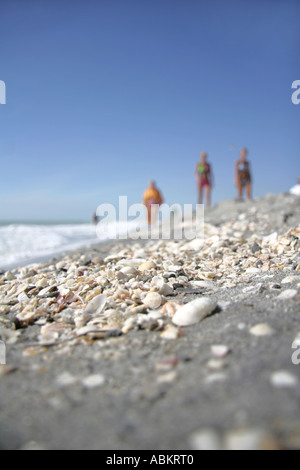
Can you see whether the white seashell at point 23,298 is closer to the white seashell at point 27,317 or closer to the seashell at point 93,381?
the white seashell at point 27,317

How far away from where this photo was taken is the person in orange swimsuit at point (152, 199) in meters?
Result: 10.3

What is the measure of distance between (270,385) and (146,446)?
0.49 m

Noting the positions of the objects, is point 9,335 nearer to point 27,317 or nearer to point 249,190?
point 27,317

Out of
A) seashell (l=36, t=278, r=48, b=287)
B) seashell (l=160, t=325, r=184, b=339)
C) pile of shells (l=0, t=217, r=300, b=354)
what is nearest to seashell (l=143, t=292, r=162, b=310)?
pile of shells (l=0, t=217, r=300, b=354)

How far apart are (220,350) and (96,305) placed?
1.07 meters

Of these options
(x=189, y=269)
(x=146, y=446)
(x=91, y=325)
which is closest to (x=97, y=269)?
(x=189, y=269)

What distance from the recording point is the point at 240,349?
1424 mm

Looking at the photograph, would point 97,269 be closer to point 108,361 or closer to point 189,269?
point 189,269

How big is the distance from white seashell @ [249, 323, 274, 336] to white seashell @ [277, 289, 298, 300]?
0.40 meters

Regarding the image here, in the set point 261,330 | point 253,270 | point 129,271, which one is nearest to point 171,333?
point 261,330

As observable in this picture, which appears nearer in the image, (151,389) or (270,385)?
(270,385)

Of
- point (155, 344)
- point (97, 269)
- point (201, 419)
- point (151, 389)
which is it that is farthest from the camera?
point (97, 269)

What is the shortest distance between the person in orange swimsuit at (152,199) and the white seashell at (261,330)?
8879 millimetres
